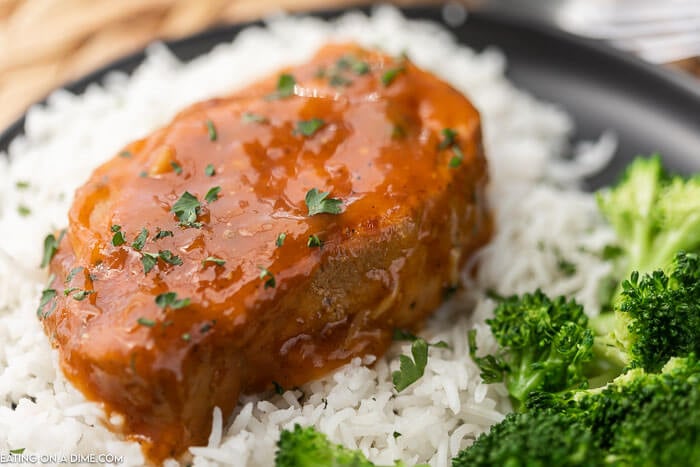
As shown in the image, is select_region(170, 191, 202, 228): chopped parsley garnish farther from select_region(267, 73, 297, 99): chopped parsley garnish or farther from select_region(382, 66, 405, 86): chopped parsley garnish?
select_region(382, 66, 405, 86): chopped parsley garnish

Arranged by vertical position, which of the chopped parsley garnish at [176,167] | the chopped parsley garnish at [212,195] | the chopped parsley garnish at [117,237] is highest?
the chopped parsley garnish at [176,167]

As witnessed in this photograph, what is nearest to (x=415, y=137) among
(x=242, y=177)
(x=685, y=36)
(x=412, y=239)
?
(x=412, y=239)

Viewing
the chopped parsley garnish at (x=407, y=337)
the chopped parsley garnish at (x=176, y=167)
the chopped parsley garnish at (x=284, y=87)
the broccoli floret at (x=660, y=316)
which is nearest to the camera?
the broccoli floret at (x=660, y=316)

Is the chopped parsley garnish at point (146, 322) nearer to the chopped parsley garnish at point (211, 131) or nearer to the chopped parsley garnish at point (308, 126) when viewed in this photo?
the chopped parsley garnish at point (211, 131)

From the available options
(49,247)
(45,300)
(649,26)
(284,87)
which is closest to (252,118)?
(284,87)

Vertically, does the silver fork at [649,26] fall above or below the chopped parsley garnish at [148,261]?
below

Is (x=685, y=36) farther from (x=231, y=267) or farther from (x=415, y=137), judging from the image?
(x=231, y=267)

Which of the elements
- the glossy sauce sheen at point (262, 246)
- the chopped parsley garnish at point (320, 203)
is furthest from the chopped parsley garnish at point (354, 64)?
the chopped parsley garnish at point (320, 203)
